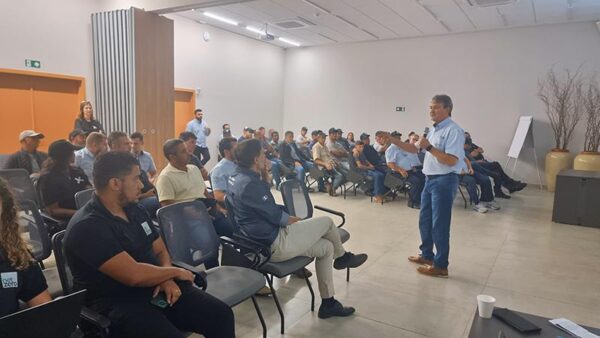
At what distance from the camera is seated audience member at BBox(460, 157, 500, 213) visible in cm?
662

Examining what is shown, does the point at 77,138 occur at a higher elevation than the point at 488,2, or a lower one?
lower

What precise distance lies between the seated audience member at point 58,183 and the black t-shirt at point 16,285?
1.80 metres

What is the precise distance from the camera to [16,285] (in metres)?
1.49

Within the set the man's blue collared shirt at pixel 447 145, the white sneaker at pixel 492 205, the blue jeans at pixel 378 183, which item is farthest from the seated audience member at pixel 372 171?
the man's blue collared shirt at pixel 447 145

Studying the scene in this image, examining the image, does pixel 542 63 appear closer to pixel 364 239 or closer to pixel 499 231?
pixel 499 231

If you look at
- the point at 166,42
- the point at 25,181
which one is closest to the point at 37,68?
the point at 166,42

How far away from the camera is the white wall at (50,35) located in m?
6.15

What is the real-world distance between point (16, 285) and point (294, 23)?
336 inches

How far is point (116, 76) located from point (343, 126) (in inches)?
256

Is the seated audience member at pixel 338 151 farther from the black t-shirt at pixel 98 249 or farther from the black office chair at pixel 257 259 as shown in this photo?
the black t-shirt at pixel 98 249

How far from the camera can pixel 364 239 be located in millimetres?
4789

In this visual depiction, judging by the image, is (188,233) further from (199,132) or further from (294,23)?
(294,23)

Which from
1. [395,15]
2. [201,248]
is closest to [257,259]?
[201,248]

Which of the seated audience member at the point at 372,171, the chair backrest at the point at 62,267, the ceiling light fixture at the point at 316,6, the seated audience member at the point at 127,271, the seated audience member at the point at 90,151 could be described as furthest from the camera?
the ceiling light fixture at the point at 316,6
